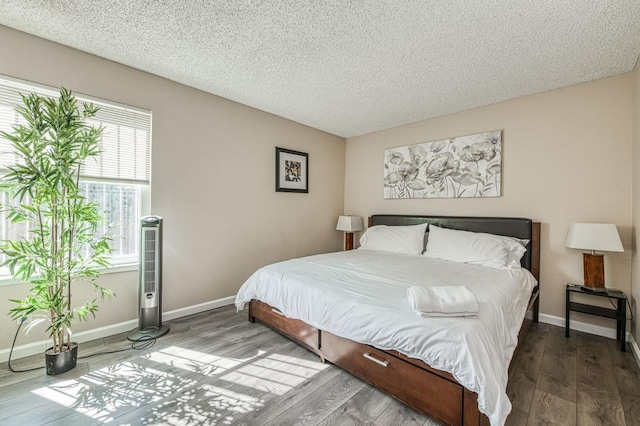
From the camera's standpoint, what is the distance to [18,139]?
1.75 m

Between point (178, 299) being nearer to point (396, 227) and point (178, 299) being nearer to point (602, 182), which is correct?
point (396, 227)

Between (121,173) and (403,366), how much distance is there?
2929 mm

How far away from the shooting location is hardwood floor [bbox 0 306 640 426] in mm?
1562

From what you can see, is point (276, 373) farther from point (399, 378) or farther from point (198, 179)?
point (198, 179)

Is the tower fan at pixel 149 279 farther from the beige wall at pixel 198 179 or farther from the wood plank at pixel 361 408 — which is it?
the wood plank at pixel 361 408

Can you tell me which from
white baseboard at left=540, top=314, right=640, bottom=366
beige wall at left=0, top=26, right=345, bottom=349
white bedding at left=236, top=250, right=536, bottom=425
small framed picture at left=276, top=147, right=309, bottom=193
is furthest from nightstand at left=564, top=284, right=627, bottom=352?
small framed picture at left=276, top=147, right=309, bottom=193

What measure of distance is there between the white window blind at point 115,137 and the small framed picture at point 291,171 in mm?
1659

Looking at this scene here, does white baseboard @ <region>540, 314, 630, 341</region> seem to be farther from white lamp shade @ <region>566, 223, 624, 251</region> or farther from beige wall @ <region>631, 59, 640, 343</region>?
white lamp shade @ <region>566, 223, 624, 251</region>

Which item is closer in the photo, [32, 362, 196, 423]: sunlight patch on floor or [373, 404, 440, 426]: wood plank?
[373, 404, 440, 426]: wood plank

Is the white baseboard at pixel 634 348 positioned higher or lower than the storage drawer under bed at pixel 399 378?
lower

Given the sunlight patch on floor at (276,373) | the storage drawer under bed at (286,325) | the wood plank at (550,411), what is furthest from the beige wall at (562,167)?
the sunlight patch on floor at (276,373)

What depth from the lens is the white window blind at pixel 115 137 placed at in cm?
209

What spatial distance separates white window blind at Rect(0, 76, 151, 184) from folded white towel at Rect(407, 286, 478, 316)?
9.09 feet

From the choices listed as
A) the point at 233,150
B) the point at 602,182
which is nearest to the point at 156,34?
the point at 233,150
